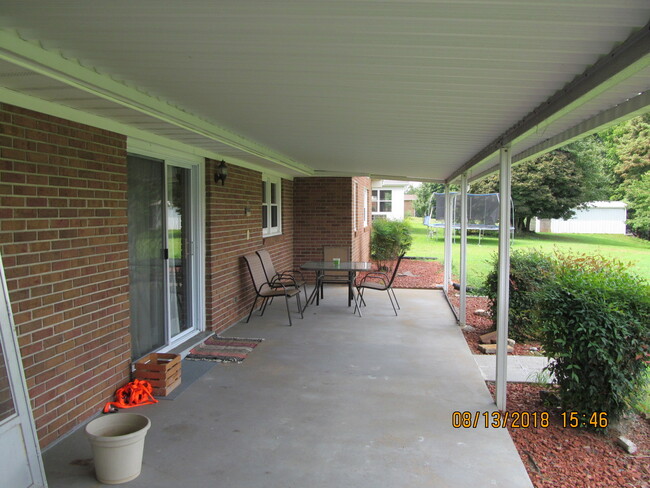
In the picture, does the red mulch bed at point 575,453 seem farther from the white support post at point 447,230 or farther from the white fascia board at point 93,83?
the white support post at point 447,230

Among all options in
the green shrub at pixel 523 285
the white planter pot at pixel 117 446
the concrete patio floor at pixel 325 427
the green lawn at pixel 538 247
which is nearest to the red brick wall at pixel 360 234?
the green lawn at pixel 538 247

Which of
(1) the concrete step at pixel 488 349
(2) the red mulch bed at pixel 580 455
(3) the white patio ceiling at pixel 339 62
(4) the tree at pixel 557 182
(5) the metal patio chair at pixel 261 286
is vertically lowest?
(2) the red mulch bed at pixel 580 455

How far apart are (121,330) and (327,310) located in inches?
163

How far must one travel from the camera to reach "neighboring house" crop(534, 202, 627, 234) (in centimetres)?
3275

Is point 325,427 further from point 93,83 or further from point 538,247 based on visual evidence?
point 538,247

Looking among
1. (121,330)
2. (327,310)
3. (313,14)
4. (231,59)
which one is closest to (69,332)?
(121,330)

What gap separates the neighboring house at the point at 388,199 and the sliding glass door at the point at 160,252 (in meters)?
16.6

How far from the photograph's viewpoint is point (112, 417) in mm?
2846

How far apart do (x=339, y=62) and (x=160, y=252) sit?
3120mm

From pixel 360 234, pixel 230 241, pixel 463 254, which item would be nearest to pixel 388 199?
pixel 360 234

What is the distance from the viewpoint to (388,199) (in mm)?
26031

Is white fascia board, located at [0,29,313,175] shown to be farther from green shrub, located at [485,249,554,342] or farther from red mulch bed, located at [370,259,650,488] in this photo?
green shrub, located at [485,249,554,342]

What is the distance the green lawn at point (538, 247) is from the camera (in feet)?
47.5
